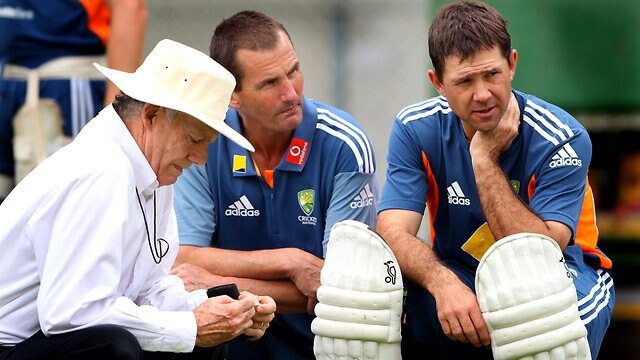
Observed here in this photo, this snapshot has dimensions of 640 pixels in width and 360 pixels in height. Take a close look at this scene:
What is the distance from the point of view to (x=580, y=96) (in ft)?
22.1

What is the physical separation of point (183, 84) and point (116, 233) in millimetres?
468

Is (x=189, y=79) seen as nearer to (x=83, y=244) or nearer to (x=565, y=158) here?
(x=83, y=244)

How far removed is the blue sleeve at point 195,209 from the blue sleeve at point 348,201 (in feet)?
1.38

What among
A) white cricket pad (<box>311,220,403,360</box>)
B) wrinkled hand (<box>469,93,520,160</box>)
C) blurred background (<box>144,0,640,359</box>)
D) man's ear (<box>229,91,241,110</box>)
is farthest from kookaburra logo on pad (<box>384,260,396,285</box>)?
blurred background (<box>144,0,640,359</box>)

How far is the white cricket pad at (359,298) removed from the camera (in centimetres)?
357

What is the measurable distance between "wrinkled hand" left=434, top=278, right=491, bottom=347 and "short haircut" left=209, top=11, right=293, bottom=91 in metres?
1.18

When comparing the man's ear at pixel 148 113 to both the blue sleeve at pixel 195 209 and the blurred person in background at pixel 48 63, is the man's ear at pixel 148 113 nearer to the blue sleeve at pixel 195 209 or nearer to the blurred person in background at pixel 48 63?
the blue sleeve at pixel 195 209

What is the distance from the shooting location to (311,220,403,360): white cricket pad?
3.57m

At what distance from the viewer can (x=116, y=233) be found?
127 inches

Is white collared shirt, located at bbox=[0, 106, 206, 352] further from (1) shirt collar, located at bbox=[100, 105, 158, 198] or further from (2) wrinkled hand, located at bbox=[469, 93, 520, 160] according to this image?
(2) wrinkled hand, located at bbox=[469, 93, 520, 160]

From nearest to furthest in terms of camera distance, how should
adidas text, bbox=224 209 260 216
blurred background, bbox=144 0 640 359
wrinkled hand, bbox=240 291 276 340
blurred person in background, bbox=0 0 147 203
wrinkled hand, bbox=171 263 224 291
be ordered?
wrinkled hand, bbox=240 291 276 340
wrinkled hand, bbox=171 263 224 291
adidas text, bbox=224 209 260 216
blurred person in background, bbox=0 0 147 203
blurred background, bbox=144 0 640 359

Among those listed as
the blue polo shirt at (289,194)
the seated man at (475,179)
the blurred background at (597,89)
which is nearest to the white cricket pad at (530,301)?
the seated man at (475,179)

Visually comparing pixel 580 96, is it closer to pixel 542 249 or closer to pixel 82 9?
pixel 82 9

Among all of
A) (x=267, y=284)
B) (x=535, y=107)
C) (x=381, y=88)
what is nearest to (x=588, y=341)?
(x=535, y=107)
